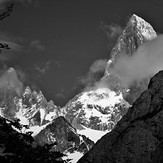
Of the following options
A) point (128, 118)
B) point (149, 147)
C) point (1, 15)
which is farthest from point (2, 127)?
point (128, 118)

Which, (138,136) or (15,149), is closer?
(15,149)

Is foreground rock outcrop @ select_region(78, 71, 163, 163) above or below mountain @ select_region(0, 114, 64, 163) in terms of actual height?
above

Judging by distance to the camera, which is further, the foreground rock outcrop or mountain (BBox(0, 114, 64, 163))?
the foreground rock outcrop

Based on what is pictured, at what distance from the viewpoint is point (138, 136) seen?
63.8 meters

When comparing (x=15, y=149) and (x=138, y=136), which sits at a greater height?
(x=138, y=136)

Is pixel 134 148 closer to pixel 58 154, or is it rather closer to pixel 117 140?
pixel 117 140

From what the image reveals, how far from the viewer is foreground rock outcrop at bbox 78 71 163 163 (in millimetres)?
61219

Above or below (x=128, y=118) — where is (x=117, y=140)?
below

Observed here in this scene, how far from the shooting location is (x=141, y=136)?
63281 millimetres

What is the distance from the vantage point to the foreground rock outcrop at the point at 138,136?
201ft

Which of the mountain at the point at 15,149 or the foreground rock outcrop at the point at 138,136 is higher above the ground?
the foreground rock outcrop at the point at 138,136

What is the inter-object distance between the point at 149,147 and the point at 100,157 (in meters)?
10.1

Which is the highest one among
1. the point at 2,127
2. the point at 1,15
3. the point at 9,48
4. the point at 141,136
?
the point at 141,136

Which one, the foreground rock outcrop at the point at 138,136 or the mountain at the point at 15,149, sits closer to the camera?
the mountain at the point at 15,149
